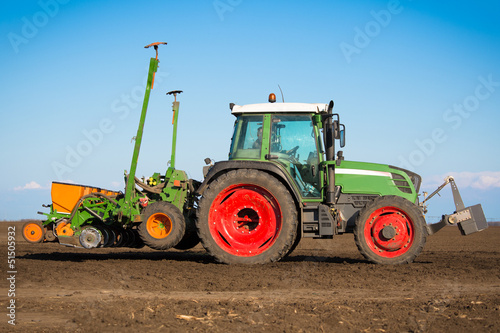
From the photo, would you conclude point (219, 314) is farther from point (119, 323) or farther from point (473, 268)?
point (473, 268)

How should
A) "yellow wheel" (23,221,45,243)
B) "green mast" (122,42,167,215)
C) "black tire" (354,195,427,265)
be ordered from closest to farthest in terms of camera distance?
1. "black tire" (354,195,427,265)
2. "green mast" (122,42,167,215)
3. "yellow wheel" (23,221,45,243)

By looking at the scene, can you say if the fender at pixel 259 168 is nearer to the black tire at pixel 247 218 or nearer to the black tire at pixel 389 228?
the black tire at pixel 247 218

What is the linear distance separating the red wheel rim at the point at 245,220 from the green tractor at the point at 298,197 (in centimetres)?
2

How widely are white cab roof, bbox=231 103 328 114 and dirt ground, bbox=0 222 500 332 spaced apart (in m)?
2.86

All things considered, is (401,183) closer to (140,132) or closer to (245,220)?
(245,220)

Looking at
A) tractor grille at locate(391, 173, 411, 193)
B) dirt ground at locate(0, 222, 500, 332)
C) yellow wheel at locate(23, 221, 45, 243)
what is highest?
tractor grille at locate(391, 173, 411, 193)

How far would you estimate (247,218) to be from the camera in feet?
31.2

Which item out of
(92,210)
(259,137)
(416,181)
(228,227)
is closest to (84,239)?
(92,210)

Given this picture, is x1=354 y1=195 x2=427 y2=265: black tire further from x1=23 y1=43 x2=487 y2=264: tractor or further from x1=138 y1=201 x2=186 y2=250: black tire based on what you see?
x1=138 y1=201 x2=186 y2=250: black tire

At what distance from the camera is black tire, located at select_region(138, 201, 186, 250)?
33.5 feet

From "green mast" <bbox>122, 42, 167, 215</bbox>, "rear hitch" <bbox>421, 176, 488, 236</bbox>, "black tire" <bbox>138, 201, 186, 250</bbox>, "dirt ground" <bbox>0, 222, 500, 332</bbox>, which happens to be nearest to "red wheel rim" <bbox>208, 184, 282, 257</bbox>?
"dirt ground" <bbox>0, 222, 500, 332</bbox>

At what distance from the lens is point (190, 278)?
8016mm

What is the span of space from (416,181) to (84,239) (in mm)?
6862

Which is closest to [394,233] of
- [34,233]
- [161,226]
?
[161,226]
